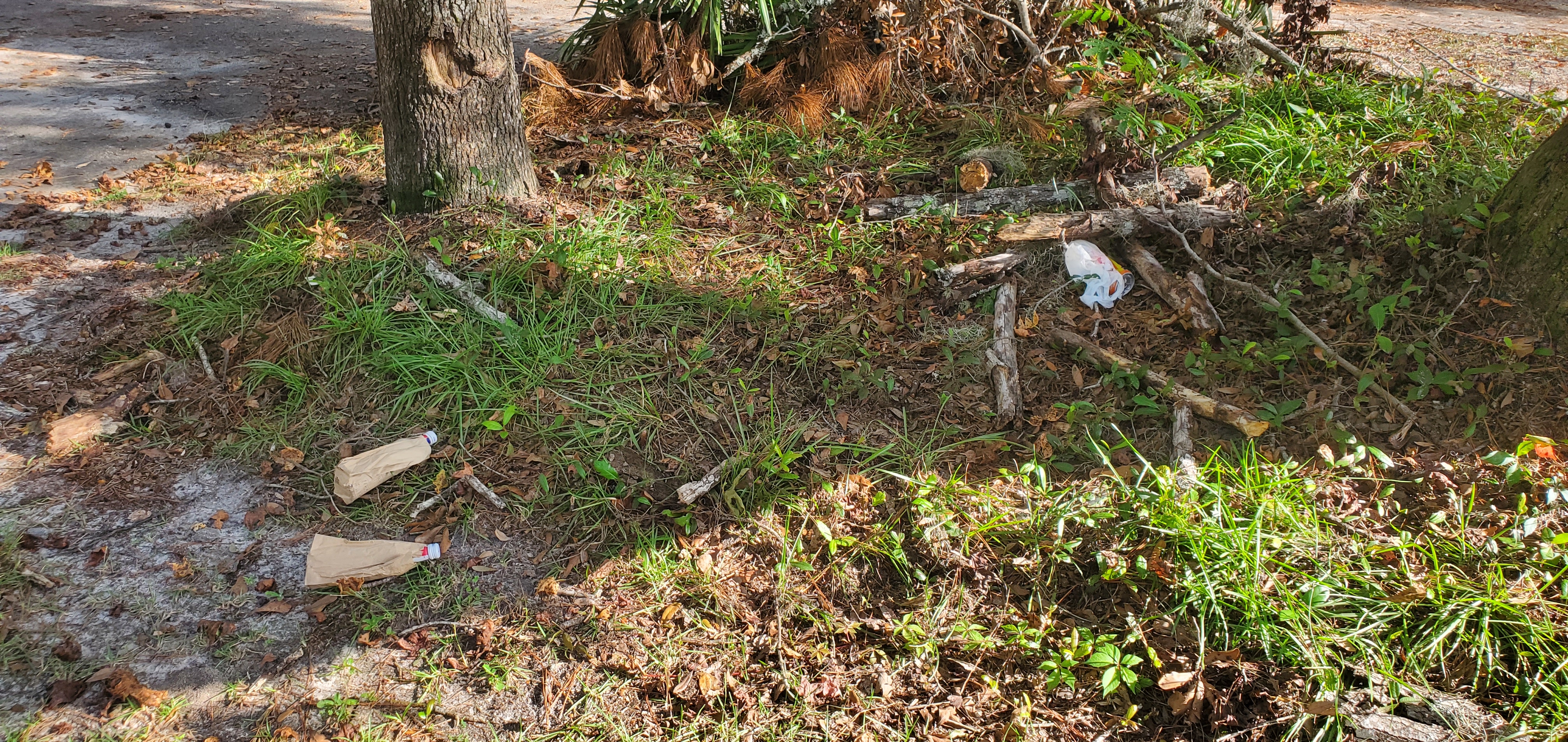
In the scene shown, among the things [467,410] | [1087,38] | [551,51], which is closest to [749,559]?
[467,410]

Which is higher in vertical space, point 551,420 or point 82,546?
point 551,420

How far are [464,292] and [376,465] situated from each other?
0.87 m

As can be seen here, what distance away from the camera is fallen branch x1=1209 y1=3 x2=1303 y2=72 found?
4539 mm

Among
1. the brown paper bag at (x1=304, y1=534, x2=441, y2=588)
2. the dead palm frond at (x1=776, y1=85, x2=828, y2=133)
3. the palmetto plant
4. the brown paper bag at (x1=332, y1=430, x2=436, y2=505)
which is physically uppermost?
the palmetto plant

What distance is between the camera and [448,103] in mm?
3576

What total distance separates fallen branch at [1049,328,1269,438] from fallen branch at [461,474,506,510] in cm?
221

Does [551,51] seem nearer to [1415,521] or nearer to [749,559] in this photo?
[749,559]

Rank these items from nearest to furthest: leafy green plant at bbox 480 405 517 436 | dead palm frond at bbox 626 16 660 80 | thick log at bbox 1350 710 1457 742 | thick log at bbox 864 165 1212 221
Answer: thick log at bbox 1350 710 1457 742 < leafy green plant at bbox 480 405 517 436 < thick log at bbox 864 165 1212 221 < dead palm frond at bbox 626 16 660 80

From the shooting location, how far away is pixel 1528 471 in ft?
8.09

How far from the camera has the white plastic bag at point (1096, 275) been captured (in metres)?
3.37

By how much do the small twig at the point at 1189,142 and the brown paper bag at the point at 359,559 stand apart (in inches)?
135

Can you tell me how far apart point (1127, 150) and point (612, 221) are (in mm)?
2423

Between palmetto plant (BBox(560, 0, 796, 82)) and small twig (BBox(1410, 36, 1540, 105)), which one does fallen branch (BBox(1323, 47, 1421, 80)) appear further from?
palmetto plant (BBox(560, 0, 796, 82))

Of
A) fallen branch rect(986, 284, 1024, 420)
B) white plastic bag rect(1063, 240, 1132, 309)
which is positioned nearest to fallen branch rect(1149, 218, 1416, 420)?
white plastic bag rect(1063, 240, 1132, 309)
